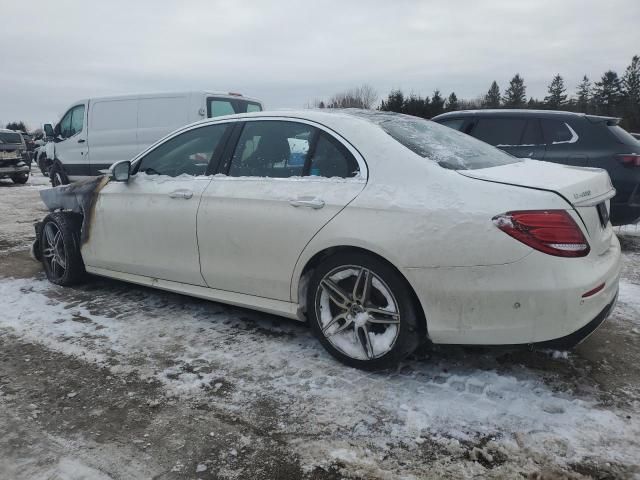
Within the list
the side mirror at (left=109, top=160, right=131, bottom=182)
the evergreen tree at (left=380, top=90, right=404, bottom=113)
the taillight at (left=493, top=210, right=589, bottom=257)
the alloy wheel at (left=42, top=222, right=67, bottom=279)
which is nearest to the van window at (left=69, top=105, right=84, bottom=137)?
the alloy wheel at (left=42, top=222, right=67, bottom=279)

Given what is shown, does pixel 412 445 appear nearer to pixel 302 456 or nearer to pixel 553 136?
pixel 302 456

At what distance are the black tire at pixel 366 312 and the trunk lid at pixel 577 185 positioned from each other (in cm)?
71

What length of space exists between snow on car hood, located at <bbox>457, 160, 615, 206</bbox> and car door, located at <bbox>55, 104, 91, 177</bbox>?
10.1 m

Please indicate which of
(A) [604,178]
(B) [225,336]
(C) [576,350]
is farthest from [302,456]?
(A) [604,178]

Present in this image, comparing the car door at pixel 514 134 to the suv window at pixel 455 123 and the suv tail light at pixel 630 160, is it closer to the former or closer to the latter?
the suv window at pixel 455 123

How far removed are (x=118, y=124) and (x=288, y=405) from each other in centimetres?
904

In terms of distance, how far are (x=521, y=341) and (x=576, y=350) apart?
0.99 m

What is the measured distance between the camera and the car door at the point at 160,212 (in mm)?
3727

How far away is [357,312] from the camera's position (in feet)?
9.78

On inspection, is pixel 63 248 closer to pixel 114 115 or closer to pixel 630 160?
pixel 630 160

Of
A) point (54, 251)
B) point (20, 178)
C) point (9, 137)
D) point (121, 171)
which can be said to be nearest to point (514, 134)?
point (121, 171)

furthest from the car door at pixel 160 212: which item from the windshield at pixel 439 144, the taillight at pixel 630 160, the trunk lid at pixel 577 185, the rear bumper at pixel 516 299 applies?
the taillight at pixel 630 160

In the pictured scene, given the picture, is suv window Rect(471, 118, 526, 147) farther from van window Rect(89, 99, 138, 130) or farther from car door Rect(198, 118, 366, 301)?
van window Rect(89, 99, 138, 130)

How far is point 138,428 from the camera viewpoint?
2.53 metres
